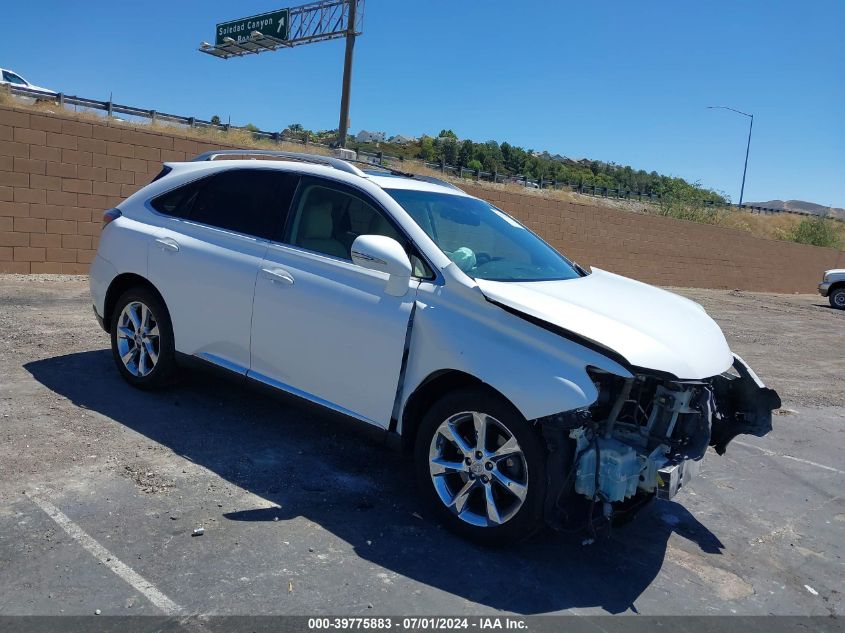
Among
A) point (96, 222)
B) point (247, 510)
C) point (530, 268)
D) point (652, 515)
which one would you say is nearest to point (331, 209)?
point (530, 268)

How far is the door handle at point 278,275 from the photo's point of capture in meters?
4.42

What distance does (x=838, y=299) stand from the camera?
2409 centimetres

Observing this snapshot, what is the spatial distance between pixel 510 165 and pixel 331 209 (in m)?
94.7

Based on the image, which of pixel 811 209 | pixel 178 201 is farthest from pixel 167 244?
pixel 811 209

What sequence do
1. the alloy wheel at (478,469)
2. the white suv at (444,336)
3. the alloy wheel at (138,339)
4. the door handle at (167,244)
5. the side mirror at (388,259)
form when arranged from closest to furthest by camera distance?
the white suv at (444,336), the alloy wheel at (478,469), the side mirror at (388,259), the door handle at (167,244), the alloy wheel at (138,339)

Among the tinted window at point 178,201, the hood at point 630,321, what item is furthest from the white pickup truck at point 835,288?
the tinted window at point 178,201

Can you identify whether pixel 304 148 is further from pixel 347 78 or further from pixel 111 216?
pixel 111 216

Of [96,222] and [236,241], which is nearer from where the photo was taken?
[236,241]

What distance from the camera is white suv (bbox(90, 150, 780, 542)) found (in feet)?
11.2

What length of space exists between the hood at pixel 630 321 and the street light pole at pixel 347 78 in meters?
19.7

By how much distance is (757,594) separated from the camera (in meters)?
3.61

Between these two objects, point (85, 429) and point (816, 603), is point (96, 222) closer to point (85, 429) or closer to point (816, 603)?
point (85, 429)

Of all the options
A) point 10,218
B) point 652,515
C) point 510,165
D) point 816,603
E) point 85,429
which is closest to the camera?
point 816,603

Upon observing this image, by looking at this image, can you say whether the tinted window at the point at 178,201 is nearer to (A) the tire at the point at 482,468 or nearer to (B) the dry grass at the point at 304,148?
(A) the tire at the point at 482,468
